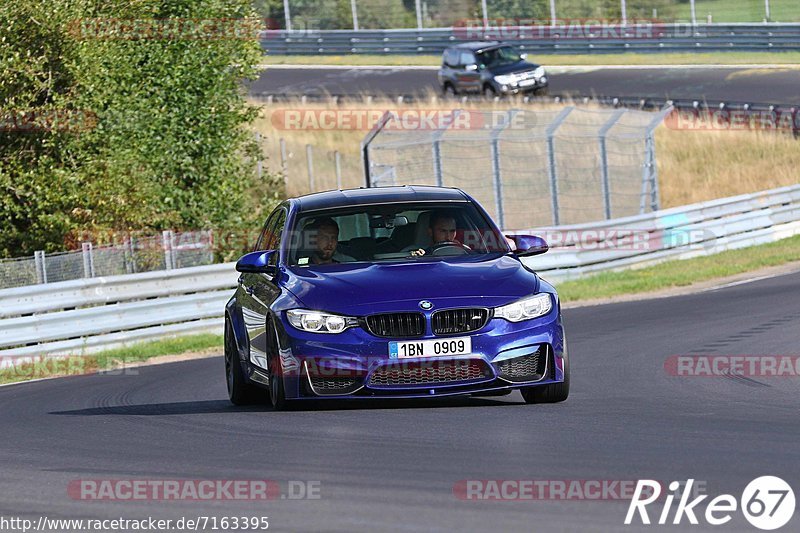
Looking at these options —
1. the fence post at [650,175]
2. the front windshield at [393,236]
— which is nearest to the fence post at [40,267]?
the front windshield at [393,236]

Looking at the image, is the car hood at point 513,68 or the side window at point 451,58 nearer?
the car hood at point 513,68

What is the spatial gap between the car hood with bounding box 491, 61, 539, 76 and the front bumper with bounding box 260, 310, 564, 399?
3722 centimetres

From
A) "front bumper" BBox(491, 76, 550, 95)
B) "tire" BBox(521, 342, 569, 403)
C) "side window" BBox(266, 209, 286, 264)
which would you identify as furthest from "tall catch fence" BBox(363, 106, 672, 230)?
"tire" BBox(521, 342, 569, 403)

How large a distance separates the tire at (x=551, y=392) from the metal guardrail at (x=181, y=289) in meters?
9.50

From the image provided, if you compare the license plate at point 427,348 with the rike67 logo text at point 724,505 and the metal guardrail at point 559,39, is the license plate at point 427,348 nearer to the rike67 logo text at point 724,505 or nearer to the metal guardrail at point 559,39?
the rike67 logo text at point 724,505

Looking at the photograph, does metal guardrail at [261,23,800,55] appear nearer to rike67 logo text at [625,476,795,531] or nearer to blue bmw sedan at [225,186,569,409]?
blue bmw sedan at [225,186,569,409]

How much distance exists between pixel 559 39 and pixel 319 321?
46.9 m

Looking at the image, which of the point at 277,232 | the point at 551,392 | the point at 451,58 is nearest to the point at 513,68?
the point at 451,58

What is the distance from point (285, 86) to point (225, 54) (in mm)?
26838

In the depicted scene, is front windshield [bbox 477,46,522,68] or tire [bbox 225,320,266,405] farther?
front windshield [bbox 477,46,522,68]

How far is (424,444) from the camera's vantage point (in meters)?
8.07

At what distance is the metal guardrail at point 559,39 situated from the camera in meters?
48.7

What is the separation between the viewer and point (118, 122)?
83.4 ft

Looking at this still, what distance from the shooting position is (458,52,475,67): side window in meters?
47.2
